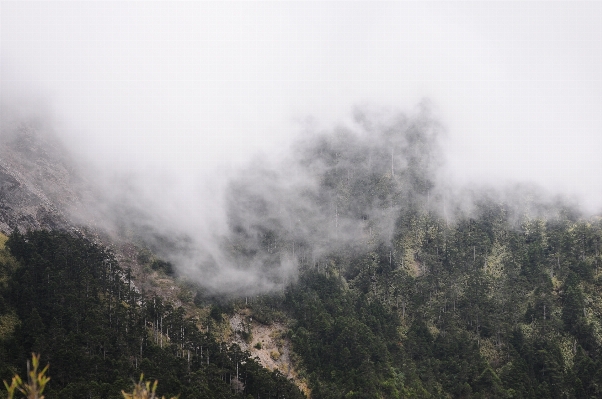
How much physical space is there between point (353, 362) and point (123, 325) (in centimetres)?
4905

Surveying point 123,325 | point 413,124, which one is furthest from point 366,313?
point 413,124

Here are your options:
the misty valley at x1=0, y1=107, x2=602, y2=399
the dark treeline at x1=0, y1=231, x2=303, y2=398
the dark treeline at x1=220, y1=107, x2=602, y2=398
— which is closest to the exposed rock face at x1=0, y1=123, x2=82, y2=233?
the misty valley at x1=0, y1=107, x2=602, y2=399

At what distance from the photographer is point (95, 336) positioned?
264ft

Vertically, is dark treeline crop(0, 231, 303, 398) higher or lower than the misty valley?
lower

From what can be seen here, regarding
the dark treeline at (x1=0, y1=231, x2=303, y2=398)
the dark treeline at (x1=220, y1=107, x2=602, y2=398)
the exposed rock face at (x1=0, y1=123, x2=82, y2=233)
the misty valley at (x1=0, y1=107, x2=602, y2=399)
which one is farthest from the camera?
the exposed rock face at (x1=0, y1=123, x2=82, y2=233)

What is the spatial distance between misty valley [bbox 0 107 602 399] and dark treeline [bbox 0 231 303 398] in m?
0.41

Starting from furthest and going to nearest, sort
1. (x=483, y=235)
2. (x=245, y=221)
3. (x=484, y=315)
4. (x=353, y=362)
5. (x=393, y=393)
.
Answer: (x=245, y=221) → (x=483, y=235) → (x=484, y=315) → (x=353, y=362) → (x=393, y=393)

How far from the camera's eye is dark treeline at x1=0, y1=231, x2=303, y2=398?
73.2 m

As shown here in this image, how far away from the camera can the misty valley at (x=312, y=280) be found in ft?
285

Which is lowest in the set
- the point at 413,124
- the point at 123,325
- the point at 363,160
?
the point at 123,325

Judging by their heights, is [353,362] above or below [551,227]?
below

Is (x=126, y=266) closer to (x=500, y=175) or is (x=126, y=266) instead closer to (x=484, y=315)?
(x=484, y=315)

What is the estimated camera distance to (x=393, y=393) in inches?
3772

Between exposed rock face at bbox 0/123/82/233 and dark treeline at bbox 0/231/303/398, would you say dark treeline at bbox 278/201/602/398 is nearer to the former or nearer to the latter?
dark treeline at bbox 0/231/303/398
